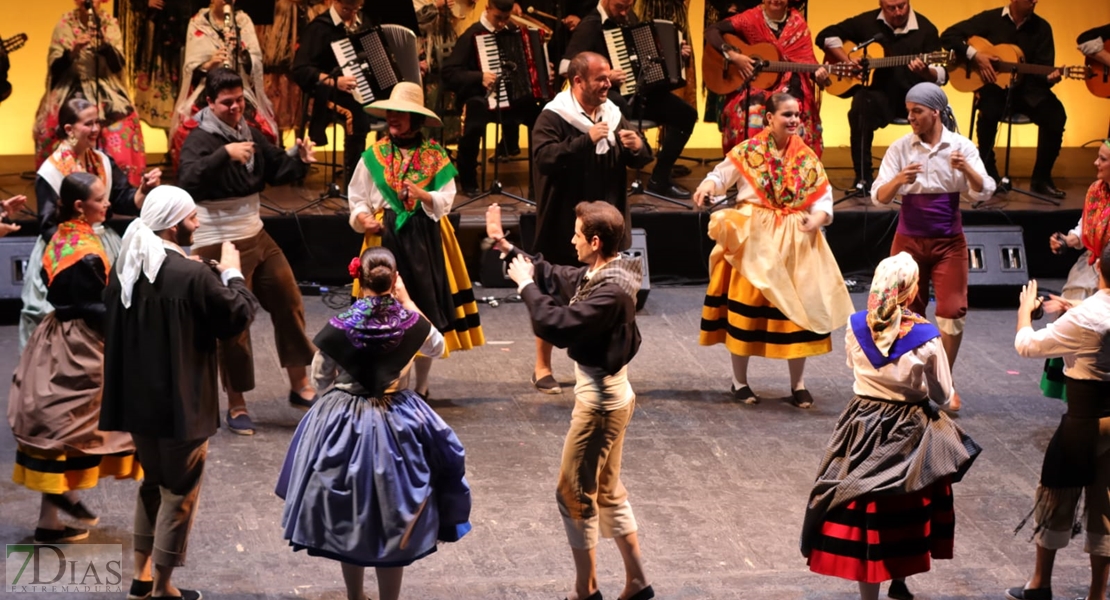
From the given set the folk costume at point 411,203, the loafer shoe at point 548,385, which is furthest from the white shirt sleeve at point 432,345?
the loafer shoe at point 548,385

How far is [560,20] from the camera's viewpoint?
9344 millimetres

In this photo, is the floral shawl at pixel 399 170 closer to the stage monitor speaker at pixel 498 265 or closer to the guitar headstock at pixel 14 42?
the stage monitor speaker at pixel 498 265

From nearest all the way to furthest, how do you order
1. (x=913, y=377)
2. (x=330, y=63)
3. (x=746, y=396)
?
1. (x=913, y=377)
2. (x=746, y=396)
3. (x=330, y=63)

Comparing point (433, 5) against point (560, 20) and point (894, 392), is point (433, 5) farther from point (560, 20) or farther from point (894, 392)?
point (894, 392)

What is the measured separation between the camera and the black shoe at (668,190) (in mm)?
8977

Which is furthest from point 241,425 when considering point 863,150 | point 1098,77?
point 1098,77

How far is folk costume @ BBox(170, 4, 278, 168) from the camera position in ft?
28.6

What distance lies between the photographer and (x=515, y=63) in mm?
8836

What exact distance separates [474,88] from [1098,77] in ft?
13.3

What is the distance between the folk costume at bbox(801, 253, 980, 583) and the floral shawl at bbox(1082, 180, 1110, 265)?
2.08 m

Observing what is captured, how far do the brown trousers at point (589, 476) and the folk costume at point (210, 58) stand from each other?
5110 mm

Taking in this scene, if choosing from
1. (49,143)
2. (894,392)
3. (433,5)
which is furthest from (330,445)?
(433,5)

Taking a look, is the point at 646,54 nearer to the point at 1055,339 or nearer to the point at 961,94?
the point at 961,94

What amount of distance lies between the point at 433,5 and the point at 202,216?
3839 millimetres
